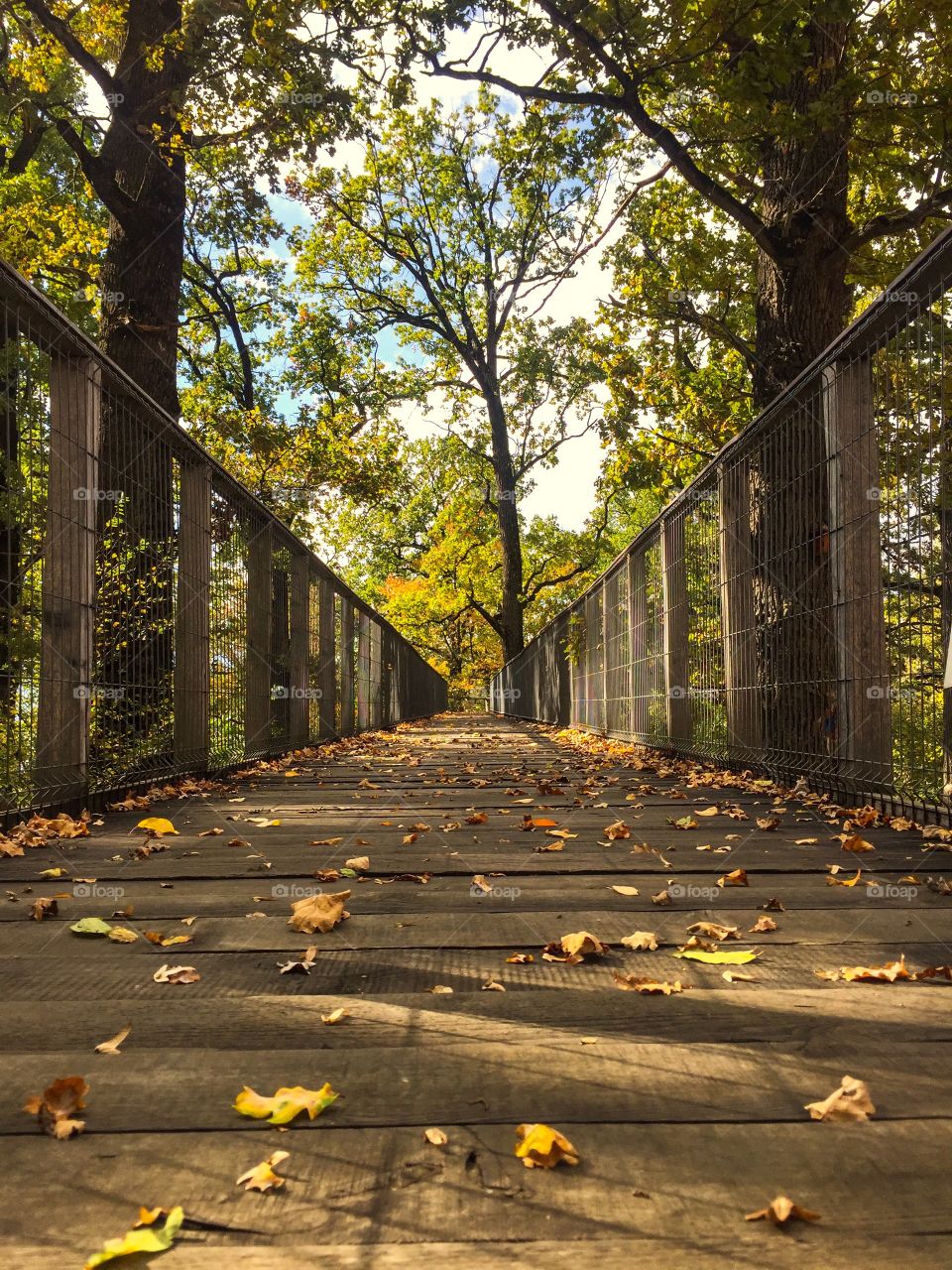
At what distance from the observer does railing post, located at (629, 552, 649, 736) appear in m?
9.45

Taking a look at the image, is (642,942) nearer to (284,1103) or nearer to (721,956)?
(721,956)

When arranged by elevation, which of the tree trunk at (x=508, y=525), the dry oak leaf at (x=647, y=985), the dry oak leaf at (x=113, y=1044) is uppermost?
the tree trunk at (x=508, y=525)

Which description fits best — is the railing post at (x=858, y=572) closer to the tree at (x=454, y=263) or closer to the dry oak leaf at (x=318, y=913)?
the dry oak leaf at (x=318, y=913)

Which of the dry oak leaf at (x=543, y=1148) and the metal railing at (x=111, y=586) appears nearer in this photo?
the dry oak leaf at (x=543, y=1148)

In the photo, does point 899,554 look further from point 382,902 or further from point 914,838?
point 382,902

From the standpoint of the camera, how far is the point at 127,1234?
3.51 feet

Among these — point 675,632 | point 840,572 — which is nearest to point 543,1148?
point 840,572

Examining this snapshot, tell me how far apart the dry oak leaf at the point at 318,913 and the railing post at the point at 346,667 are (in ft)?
34.4

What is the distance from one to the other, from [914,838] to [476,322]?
26.8 meters

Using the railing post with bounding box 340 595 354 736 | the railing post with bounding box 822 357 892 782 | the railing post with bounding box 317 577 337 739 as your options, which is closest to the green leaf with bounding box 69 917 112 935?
the railing post with bounding box 822 357 892 782

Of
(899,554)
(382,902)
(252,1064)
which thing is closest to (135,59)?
(899,554)

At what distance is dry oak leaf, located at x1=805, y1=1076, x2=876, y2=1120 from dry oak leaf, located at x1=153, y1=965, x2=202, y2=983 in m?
1.21

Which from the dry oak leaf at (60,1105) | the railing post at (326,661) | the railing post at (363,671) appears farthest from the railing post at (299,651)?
the dry oak leaf at (60,1105)

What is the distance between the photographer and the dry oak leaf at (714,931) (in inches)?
92.8
